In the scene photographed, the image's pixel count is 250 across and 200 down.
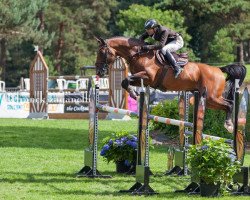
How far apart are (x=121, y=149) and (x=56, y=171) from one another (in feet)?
4.28

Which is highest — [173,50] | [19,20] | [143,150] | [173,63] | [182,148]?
[19,20]

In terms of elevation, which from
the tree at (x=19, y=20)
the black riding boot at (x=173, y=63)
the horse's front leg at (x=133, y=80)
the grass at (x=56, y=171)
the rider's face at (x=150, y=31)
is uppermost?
the tree at (x=19, y=20)

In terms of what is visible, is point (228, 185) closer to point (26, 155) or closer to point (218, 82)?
point (218, 82)

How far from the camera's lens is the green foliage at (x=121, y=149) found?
42.5ft

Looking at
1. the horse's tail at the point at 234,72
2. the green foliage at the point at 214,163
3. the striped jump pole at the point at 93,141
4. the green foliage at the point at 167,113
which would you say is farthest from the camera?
the green foliage at the point at 167,113

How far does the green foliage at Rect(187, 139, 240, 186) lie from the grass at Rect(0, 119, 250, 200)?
347 mm

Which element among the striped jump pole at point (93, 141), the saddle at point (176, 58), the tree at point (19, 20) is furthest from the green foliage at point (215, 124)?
the tree at point (19, 20)

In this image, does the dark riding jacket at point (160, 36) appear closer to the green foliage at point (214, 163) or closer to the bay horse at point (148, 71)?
the bay horse at point (148, 71)

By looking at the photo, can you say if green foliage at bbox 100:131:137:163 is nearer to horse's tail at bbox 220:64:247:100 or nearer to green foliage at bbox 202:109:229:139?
horse's tail at bbox 220:64:247:100

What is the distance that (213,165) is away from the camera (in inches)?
391

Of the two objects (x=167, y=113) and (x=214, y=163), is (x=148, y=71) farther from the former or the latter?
(x=167, y=113)

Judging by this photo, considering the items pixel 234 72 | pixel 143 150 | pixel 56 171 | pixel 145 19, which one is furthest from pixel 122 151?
pixel 145 19

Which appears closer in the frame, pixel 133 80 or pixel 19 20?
pixel 133 80

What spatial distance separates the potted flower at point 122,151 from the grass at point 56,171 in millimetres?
280
